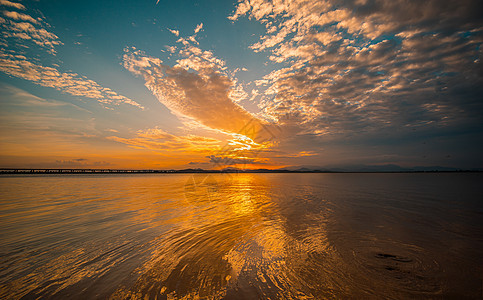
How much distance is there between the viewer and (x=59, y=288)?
5.00 metres

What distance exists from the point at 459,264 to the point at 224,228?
9972mm

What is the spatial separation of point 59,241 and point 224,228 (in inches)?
318

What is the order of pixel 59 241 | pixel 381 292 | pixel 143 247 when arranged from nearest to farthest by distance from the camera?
pixel 381 292, pixel 143 247, pixel 59 241

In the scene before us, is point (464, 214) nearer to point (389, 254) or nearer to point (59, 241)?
point (389, 254)

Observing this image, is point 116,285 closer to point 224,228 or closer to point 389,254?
point 224,228

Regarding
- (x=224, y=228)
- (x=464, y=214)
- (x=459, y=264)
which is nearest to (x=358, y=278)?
(x=459, y=264)

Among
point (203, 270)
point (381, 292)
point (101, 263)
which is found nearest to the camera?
point (381, 292)

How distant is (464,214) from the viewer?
47.0 ft

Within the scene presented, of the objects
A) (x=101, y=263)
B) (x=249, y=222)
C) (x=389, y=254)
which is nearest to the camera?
(x=101, y=263)

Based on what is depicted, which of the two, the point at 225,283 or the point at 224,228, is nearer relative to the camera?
the point at 225,283

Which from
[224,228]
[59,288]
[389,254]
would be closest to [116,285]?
[59,288]

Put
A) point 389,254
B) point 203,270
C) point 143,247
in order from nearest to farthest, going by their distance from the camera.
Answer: point 203,270 < point 389,254 < point 143,247

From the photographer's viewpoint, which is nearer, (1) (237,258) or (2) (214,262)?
(2) (214,262)

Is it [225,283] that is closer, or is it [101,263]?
[225,283]
